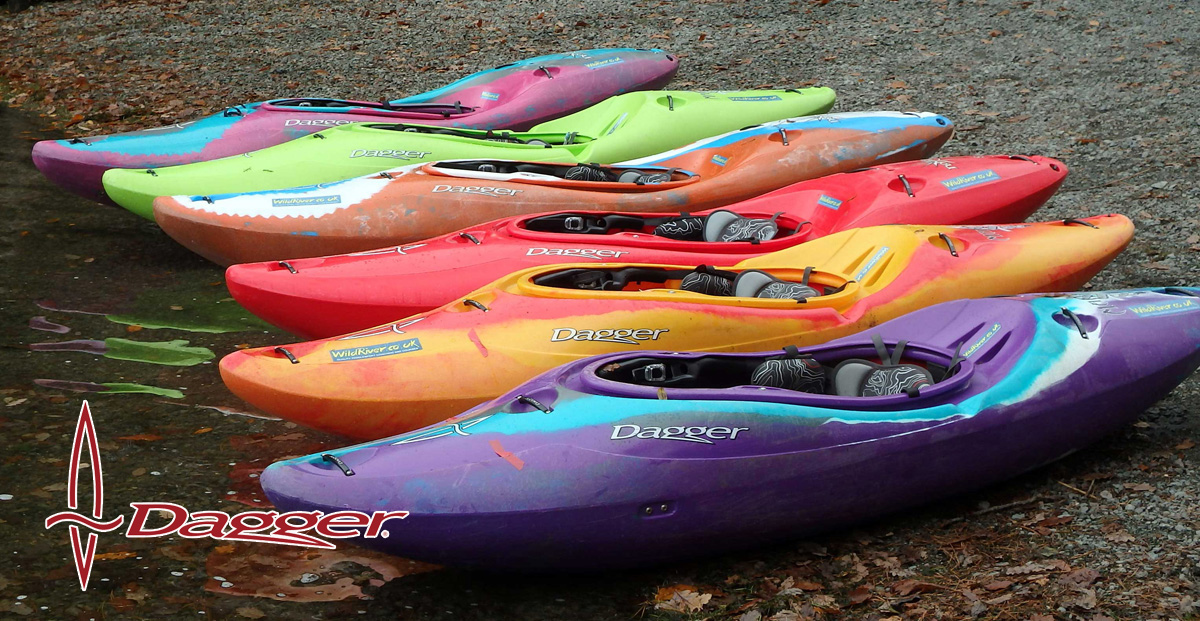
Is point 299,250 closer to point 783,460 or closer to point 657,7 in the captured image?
point 783,460

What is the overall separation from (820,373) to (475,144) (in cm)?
305

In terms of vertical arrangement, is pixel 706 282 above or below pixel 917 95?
below

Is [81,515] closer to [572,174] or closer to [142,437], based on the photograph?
[142,437]

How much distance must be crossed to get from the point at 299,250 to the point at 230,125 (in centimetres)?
152

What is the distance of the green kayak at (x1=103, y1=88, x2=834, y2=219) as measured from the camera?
5.57 m

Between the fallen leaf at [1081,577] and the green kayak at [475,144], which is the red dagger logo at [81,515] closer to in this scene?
the green kayak at [475,144]

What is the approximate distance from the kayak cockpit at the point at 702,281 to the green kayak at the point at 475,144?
186 cm

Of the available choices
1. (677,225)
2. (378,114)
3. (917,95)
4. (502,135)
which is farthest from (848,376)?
(917,95)

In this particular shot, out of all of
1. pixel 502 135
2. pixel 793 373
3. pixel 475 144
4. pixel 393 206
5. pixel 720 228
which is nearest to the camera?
pixel 793 373

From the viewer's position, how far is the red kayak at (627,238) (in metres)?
4.25

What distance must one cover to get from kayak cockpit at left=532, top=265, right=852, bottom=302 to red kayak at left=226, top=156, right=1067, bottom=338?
0.21m

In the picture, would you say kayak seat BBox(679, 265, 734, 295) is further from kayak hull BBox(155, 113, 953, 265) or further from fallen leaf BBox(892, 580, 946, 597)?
fallen leaf BBox(892, 580, 946, 597)

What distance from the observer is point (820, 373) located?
3383 mm

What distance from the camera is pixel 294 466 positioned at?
113 inches
